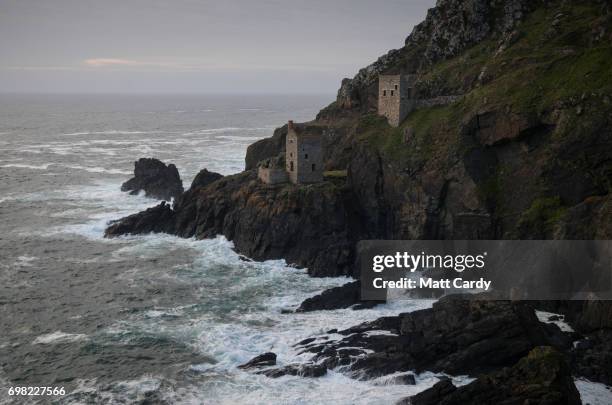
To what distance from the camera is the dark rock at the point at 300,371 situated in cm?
4000

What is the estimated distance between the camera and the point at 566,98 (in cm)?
5625

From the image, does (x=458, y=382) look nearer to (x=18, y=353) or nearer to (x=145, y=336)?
(x=145, y=336)

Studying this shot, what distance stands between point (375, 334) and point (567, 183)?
22.0 metres

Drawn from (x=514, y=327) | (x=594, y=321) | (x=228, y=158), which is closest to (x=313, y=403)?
(x=514, y=327)

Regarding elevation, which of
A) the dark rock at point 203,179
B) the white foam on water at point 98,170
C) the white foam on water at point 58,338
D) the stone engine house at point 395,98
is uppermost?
the stone engine house at point 395,98

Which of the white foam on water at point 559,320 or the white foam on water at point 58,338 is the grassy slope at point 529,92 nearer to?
the white foam on water at point 559,320

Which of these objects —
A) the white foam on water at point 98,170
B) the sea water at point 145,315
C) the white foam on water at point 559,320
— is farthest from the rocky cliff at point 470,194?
the white foam on water at point 98,170

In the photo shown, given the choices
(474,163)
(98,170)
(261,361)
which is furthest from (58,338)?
(98,170)

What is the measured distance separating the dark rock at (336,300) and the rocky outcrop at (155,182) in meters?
43.9

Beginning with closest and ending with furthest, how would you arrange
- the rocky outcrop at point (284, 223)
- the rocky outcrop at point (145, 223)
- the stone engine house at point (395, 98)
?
the rocky outcrop at point (284, 223) < the stone engine house at point (395, 98) < the rocky outcrop at point (145, 223)

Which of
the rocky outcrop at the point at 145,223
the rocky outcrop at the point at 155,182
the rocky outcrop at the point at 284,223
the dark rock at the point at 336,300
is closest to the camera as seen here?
the dark rock at the point at 336,300

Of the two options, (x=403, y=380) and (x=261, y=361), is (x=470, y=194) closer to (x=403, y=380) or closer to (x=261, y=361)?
(x=403, y=380)

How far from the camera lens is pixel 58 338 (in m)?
46.8

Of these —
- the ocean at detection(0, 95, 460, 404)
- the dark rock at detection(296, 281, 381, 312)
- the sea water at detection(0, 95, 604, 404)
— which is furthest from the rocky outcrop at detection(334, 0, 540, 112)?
the dark rock at detection(296, 281, 381, 312)
